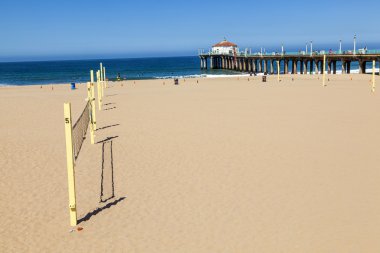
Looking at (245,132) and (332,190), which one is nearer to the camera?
(332,190)

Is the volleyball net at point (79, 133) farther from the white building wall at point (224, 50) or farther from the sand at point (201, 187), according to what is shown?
the white building wall at point (224, 50)

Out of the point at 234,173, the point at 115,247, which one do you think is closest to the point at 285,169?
the point at 234,173

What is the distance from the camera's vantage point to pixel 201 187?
874cm

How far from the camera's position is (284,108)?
2033 centimetres

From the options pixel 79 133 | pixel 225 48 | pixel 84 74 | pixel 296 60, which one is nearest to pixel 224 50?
pixel 225 48

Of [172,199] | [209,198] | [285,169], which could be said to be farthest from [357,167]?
[172,199]

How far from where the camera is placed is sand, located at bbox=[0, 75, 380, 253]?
21.1 ft

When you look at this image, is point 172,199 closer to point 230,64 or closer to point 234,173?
point 234,173

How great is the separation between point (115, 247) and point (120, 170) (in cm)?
403

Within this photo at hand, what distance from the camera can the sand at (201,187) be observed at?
643cm

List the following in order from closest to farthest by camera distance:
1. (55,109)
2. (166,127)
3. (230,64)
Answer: (166,127) → (55,109) → (230,64)

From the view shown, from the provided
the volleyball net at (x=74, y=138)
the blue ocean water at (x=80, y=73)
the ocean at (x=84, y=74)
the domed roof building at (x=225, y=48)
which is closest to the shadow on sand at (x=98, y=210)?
the volleyball net at (x=74, y=138)

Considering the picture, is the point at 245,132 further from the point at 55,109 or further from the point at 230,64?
the point at 230,64

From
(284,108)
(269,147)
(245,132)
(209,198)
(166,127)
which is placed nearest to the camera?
(209,198)
